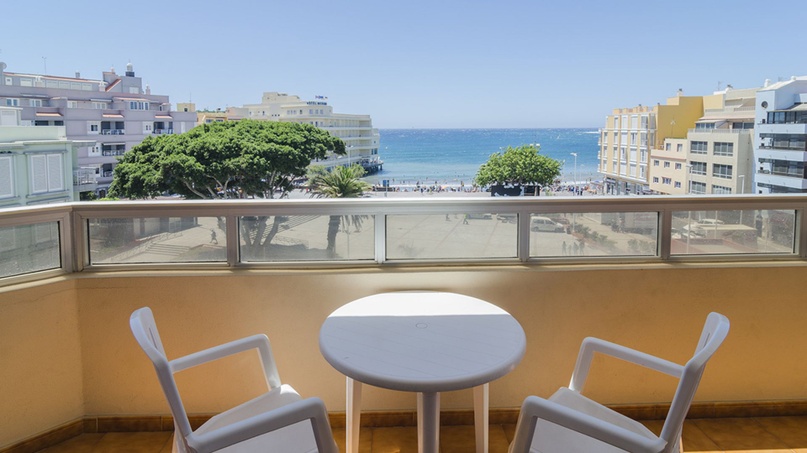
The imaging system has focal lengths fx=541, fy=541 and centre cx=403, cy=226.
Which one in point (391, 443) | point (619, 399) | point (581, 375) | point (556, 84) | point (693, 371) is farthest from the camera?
point (556, 84)

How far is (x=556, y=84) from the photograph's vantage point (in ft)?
159

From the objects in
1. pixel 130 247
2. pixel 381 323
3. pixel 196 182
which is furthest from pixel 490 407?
pixel 196 182

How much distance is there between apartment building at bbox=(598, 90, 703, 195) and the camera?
1878cm

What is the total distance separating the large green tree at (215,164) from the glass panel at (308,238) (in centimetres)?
1726

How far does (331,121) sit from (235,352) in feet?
80.8

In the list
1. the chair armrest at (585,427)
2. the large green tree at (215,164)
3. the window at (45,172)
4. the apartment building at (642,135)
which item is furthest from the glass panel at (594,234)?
the large green tree at (215,164)

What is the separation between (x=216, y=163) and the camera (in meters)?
19.6

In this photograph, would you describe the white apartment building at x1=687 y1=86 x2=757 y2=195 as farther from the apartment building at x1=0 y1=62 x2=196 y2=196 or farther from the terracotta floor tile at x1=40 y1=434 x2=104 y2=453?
the apartment building at x1=0 y1=62 x2=196 y2=196

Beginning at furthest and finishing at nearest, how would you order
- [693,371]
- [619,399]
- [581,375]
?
[619,399]
[581,375]
[693,371]

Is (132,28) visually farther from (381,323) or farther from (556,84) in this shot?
(381,323)

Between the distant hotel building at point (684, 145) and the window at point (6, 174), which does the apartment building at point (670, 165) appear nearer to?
the distant hotel building at point (684, 145)

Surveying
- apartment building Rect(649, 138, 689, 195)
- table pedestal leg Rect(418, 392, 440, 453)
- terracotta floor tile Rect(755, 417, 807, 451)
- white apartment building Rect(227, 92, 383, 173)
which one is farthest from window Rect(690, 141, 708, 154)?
table pedestal leg Rect(418, 392, 440, 453)

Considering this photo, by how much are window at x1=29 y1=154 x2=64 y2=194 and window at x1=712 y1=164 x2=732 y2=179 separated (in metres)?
11.3

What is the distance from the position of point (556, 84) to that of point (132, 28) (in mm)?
34429
